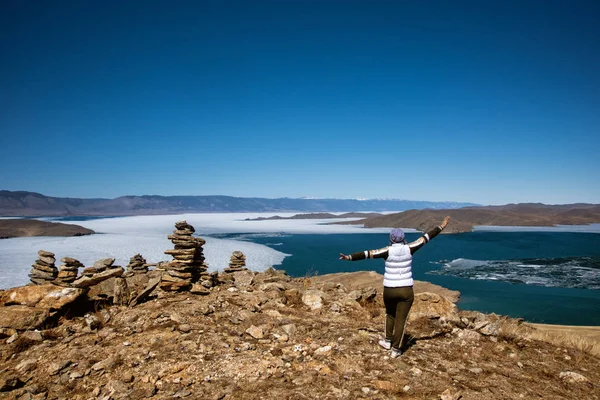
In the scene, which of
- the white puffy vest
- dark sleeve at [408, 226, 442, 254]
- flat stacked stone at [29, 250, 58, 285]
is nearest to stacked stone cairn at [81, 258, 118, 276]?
flat stacked stone at [29, 250, 58, 285]

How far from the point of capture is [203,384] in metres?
5.70

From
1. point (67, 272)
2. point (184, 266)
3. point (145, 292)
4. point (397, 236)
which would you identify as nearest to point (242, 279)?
point (184, 266)

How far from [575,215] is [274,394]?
670 ft

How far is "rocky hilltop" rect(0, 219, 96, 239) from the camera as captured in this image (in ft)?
325

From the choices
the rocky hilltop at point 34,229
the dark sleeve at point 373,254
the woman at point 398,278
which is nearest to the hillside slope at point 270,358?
the woman at point 398,278

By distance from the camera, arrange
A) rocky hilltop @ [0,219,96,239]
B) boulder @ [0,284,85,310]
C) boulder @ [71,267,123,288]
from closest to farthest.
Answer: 1. boulder @ [0,284,85,310]
2. boulder @ [71,267,123,288]
3. rocky hilltop @ [0,219,96,239]

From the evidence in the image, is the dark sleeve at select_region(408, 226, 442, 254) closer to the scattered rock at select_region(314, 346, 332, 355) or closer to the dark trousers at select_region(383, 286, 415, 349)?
the dark trousers at select_region(383, 286, 415, 349)

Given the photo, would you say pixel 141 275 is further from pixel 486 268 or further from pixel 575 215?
pixel 575 215

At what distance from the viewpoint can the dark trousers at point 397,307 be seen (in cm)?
635

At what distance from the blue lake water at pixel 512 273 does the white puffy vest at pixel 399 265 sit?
2815cm

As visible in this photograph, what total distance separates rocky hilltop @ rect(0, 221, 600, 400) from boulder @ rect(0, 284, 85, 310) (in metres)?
0.03

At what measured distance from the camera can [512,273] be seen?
48.1 meters

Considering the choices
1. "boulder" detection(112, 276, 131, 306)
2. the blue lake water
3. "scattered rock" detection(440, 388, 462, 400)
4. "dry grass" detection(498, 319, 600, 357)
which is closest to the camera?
"scattered rock" detection(440, 388, 462, 400)

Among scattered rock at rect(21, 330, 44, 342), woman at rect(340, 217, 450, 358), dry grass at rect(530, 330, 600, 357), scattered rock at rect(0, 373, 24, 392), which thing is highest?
woman at rect(340, 217, 450, 358)
